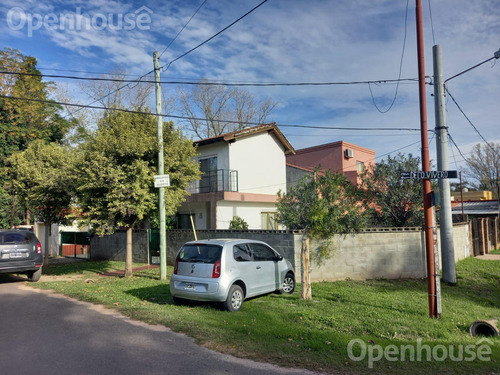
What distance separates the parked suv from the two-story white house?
8.07 m

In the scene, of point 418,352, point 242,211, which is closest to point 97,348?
point 418,352

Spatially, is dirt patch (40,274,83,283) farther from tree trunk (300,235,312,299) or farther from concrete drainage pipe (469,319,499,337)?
concrete drainage pipe (469,319,499,337)

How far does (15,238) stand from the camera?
11.4 m

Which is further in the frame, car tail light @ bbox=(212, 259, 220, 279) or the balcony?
the balcony

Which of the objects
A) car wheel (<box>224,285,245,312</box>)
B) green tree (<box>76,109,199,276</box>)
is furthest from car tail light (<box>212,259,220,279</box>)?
green tree (<box>76,109,199,276</box>)

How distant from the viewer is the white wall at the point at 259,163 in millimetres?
19922

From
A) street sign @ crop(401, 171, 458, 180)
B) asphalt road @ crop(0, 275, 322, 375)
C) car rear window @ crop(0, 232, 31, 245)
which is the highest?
street sign @ crop(401, 171, 458, 180)

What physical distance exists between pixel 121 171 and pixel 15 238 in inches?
152

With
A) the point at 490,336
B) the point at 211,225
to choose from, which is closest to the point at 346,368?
the point at 490,336

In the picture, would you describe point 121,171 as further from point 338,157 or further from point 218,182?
point 338,157

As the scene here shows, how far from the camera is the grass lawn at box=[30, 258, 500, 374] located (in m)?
5.08

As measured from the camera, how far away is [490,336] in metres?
6.23

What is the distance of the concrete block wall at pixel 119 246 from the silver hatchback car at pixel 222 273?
354 inches

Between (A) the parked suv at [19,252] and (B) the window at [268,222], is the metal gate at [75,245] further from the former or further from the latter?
(B) the window at [268,222]
